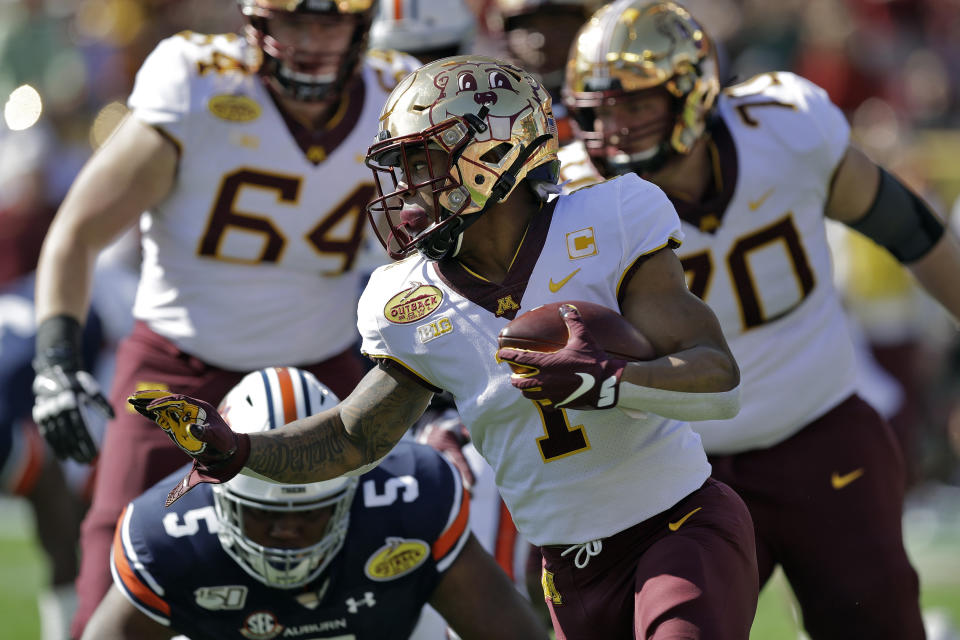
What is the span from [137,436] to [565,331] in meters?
2.01

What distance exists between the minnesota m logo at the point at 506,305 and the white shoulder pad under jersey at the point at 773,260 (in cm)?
106

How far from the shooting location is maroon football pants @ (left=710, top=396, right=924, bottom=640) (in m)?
3.90

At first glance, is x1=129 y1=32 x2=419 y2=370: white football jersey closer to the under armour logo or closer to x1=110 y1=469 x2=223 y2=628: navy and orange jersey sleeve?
x1=110 y1=469 x2=223 y2=628: navy and orange jersey sleeve

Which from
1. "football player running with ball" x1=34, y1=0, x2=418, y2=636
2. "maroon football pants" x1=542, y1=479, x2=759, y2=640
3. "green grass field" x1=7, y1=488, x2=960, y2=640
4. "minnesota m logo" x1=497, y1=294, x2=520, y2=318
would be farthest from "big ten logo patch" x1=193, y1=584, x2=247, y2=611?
"green grass field" x1=7, y1=488, x2=960, y2=640

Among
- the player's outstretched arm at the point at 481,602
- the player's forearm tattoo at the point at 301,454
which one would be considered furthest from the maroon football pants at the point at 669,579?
the player's forearm tattoo at the point at 301,454

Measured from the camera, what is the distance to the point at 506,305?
9.97 feet

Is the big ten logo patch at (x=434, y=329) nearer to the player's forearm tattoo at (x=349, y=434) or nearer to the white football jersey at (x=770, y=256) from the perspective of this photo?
the player's forearm tattoo at (x=349, y=434)

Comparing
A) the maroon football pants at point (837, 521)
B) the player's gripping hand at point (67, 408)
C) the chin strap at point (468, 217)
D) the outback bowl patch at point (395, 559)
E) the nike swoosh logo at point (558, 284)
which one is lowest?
the maroon football pants at point (837, 521)

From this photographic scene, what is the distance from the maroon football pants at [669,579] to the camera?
2893 millimetres

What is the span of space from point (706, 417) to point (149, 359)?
2143 mm

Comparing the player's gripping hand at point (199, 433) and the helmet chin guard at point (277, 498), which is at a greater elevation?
the player's gripping hand at point (199, 433)

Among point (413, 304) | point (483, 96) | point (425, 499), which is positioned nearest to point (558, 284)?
point (413, 304)

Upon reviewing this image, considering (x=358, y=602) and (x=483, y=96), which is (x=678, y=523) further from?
(x=358, y=602)

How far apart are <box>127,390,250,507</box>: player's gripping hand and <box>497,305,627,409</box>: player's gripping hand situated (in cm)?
67
